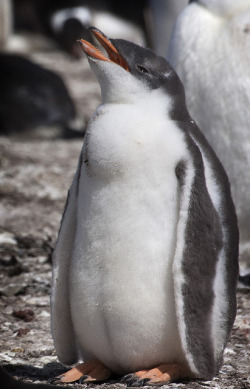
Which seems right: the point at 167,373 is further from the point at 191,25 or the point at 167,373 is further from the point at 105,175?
the point at 191,25

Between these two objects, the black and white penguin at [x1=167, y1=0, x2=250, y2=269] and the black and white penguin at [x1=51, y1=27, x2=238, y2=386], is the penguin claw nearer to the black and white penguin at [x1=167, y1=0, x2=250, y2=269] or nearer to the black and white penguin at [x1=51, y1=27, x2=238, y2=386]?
the black and white penguin at [x1=51, y1=27, x2=238, y2=386]

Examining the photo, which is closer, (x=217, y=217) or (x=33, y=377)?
(x=217, y=217)

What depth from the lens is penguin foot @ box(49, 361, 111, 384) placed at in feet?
9.49

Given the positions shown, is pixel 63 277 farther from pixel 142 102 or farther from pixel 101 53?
pixel 101 53

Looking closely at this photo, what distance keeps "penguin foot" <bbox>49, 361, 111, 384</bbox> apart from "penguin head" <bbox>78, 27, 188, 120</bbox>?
0.92m

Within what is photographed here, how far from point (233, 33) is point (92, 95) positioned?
18.7ft

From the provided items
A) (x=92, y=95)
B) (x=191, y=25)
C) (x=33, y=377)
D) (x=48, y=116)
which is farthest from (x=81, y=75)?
(x=33, y=377)

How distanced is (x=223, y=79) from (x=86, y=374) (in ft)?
6.24

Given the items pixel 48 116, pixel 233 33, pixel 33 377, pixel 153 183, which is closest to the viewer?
pixel 153 183

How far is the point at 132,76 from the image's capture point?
9.32ft

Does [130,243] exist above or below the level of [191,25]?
below

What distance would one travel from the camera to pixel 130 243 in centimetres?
281

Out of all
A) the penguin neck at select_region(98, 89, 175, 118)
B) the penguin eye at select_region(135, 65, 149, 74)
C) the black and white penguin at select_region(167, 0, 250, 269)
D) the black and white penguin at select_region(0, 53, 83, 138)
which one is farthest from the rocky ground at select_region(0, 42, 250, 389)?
the penguin eye at select_region(135, 65, 149, 74)

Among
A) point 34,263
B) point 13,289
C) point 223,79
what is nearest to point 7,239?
point 34,263
